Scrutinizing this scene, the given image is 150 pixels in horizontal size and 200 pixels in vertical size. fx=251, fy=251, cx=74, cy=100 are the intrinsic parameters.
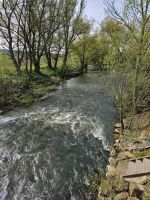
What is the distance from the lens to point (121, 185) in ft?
28.8

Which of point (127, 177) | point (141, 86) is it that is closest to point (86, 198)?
point (127, 177)

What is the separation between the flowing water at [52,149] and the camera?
929cm

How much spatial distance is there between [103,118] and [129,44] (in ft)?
22.0

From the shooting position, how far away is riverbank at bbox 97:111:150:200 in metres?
8.21

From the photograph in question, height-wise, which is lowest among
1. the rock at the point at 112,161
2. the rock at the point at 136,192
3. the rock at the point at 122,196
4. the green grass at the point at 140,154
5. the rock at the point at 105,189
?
the rock at the point at 105,189

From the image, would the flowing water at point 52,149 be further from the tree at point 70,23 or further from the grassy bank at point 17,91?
the tree at point 70,23

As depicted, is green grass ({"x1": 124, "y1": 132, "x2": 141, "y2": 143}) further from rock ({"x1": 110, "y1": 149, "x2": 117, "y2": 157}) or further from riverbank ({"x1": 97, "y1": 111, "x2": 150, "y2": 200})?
rock ({"x1": 110, "y1": 149, "x2": 117, "y2": 157})

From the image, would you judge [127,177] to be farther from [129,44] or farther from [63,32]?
[63,32]

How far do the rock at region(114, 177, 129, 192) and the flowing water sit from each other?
118cm

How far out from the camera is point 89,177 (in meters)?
10.0

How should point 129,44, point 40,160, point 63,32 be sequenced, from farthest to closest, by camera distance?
point 63,32, point 129,44, point 40,160

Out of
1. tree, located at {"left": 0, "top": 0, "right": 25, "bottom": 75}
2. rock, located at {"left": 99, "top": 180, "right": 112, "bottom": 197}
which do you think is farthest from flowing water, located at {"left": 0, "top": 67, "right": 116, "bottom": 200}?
tree, located at {"left": 0, "top": 0, "right": 25, "bottom": 75}

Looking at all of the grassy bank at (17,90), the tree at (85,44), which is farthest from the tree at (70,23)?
the grassy bank at (17,90)

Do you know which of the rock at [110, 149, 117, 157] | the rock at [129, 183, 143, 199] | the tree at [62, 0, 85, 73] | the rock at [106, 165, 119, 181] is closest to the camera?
the rock at [129, 183, 143, 199]
